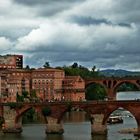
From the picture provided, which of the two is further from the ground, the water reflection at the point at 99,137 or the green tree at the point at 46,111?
the green tree at the point at 46,111

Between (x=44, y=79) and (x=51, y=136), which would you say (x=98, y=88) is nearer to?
(x=44, y=79)

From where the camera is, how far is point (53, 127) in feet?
307

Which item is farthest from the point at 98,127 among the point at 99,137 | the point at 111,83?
the point at 111,83

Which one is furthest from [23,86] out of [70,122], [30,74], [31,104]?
[31,104]

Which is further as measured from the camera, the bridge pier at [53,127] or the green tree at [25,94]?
the green tree at [25,94]

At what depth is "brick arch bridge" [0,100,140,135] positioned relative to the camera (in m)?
91.4

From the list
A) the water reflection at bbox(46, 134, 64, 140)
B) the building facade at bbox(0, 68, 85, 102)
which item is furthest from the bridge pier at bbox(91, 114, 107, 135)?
the building facade at bbox(0, 68, 85, 102)

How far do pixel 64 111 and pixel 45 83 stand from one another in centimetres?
7273

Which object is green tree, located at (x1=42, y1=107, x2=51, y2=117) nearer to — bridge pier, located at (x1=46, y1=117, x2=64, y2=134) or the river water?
bridge pier, located at (x1=46, y1=117, x2=64, y2=134)

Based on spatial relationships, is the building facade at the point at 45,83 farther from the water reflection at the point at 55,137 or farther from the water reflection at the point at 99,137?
the water reflection at the point at 99,137

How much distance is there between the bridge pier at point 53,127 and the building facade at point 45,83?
5611cm

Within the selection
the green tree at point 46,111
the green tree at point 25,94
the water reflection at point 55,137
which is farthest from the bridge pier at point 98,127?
the green tree at point 25,94

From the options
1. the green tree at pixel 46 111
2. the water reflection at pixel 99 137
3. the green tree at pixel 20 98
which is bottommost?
the water reflection at pixel 99 137

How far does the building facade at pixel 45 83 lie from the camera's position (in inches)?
6174
